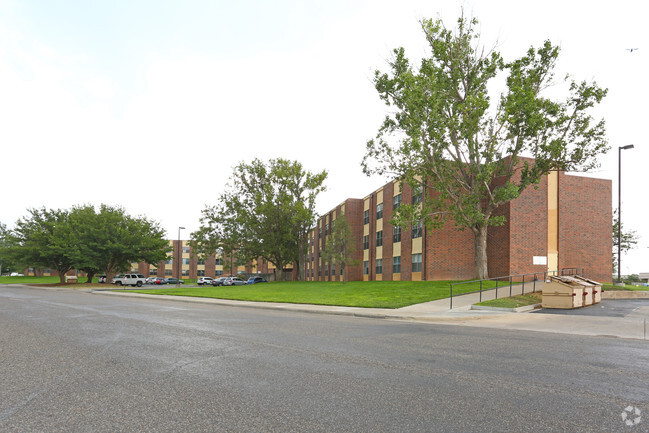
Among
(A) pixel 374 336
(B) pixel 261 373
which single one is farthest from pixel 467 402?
(A) pixel 374 336

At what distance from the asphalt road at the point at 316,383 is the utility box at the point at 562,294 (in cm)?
828

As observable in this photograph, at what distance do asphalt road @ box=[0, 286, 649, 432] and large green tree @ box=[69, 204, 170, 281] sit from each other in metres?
47.0

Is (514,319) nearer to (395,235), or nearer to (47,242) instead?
(395,235)

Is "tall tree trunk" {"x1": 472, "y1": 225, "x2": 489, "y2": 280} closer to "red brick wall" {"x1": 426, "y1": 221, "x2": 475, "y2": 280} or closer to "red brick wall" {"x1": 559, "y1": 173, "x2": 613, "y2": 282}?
"red brick wall" {"x1": 426, "y1": 221, "x2": 475, "y2": 280}

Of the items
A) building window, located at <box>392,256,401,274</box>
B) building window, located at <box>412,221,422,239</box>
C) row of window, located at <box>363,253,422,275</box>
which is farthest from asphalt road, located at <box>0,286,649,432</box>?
building window, located at <box>392,256,401,274</box>

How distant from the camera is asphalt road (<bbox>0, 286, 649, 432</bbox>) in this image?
4418 millimetres

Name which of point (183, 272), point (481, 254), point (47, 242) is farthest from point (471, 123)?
point (183, 272)

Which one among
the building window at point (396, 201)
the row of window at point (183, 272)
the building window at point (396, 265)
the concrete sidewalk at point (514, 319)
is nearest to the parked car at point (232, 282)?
the building window at point (396, 265)

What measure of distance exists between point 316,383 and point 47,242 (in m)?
66.4

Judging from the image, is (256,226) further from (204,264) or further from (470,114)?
(204,264)

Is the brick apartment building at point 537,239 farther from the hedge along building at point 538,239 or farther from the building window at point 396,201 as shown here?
the building window at point 396,201

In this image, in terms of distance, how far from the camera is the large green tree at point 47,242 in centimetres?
5512

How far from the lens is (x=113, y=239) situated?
2147 inches

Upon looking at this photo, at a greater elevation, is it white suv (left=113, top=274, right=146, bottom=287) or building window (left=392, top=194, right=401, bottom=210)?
building window (left=392, top=194, right=401, bottom=210)
